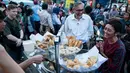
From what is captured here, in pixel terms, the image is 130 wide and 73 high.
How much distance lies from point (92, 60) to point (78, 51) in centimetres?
27

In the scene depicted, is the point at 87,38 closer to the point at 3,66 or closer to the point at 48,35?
the point at 48,35

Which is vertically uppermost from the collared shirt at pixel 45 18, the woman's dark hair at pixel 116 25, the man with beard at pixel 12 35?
the woman's dark hair at pixel 116 25

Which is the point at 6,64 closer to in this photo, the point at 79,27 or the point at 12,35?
the point at 12,35

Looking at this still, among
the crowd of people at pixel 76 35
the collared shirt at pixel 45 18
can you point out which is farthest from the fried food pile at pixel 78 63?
the collared shirt at pixel 45 18

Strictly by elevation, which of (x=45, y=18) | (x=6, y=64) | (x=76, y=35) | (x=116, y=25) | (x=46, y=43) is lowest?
(x=45, y=18)

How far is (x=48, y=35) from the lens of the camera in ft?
8.18

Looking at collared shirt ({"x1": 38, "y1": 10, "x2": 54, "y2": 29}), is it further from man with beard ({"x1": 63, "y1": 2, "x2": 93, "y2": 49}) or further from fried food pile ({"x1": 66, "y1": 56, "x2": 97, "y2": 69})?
fried food pile ({"x1": 66, "y1": 56, "x2": 97, "y2": 69})

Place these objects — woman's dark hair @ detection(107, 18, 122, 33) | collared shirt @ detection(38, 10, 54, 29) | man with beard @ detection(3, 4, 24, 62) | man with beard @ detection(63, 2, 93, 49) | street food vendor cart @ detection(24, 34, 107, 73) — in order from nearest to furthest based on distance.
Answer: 1. street food vendor cart @ detection(24, 34, 107, 73)
2. woman's dark hair @ detection(107, 18, 122, 33)
3. man with beard @ detection(3, 4, 24, 62)
4. man with beard @ detection(63, 2, 93, 49)
5. collared shirt @ detection(38, 10, 54, 29)

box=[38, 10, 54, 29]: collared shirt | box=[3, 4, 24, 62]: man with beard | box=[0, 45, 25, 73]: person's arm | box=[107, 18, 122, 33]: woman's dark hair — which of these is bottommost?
box=[38, 10, 54, 29]: collared shirt

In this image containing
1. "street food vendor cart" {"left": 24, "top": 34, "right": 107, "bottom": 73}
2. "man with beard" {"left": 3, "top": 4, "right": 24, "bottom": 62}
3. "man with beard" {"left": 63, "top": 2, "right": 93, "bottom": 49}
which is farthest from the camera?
"man with beard" {"left": 63, "top": 2, "right": 93, "bottom": 49}

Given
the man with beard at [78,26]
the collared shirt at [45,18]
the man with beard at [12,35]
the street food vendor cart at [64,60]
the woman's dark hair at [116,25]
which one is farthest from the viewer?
the collared shirt at [45,18]

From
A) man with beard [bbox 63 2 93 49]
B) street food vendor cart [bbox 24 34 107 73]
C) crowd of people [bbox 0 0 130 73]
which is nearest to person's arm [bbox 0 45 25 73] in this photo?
crowd of people [bbox 0 0 130 73]

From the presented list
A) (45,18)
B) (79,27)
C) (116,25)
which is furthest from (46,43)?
(45,18)

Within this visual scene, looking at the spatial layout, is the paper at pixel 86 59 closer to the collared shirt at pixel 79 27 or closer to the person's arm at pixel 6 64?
the person's arm at pixel 6 64
